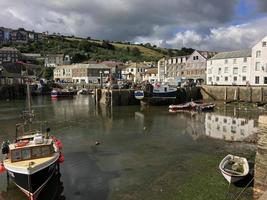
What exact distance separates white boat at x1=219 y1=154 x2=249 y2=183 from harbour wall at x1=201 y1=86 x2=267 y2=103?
124ft

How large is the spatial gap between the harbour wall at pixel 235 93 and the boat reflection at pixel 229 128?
1579 cm

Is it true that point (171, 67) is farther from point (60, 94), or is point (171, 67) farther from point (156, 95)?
point (60, 94)

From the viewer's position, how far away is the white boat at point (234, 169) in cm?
1467

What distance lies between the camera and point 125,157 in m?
20.5

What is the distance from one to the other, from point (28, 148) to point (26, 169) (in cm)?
188

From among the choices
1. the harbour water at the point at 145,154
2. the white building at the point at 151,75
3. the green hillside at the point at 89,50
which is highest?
the green hillside at the point at 89,50

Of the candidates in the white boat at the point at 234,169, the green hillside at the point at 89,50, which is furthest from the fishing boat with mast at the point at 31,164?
the green hillside at the point at 89,50

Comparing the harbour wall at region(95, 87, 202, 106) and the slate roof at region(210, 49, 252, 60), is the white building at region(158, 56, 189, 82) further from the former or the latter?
the harbour wall at region(95, 87, 202, 106)

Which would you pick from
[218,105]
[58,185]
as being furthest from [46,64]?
[58,185]

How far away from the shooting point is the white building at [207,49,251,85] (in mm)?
57231

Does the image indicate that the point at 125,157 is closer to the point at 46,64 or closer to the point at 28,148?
the point at 28,148

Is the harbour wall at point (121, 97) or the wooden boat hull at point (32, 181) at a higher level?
the harbour wall at point (121, 97)

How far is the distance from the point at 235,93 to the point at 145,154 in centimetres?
3885

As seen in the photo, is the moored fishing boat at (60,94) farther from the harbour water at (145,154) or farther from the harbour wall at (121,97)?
the harbour water at (145,154)
